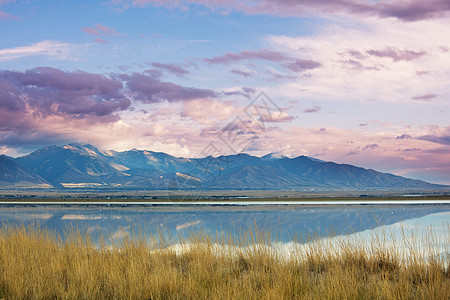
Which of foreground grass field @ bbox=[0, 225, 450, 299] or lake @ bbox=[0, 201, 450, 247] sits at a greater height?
foreground grass field @ bbox=[0, 225, 450, 299]

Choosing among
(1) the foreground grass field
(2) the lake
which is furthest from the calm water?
(1) the foreground grass field

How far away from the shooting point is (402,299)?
19.0 feet

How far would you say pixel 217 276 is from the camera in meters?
7.25

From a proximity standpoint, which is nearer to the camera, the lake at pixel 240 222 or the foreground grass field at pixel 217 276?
the foreground grass field at pixel 217 276

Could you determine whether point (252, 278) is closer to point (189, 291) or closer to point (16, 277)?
point (189, 291)

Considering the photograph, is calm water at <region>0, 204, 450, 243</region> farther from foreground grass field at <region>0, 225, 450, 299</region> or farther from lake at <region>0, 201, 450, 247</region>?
foreground grass field at <region>0, 225, 450, 299</region>

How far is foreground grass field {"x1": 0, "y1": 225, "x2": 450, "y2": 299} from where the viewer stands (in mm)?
6257

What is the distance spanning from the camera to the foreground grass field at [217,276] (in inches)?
246

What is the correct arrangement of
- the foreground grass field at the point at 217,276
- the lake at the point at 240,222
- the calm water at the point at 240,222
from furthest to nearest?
the calm water at the point at 240,222 → the lake at the point at 240,222 → the foreground grass field at the point at 217,276

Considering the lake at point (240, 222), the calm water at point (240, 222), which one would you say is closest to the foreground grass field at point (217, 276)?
the lake at point (240, 222)

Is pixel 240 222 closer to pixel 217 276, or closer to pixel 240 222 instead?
pixel 240 222

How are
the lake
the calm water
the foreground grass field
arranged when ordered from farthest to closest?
1. the calm water
2. the lake
3. the foreground grass field

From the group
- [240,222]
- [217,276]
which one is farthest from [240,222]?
[217,276]

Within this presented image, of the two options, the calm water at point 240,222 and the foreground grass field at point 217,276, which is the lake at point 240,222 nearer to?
the calm water at point 240,222
